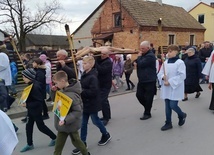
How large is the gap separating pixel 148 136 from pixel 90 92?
1547 millimetres

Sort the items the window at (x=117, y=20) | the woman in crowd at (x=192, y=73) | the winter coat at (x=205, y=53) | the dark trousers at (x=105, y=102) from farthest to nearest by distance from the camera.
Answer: the window at (x=117, y=20)
the winter coat at (x=205, y=53)
the woman in crowd at (x=192, y=73)
the dark trousers at (x=105, y=102)

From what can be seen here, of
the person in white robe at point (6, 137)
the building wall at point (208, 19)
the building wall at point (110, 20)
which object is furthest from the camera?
the building wall at point (208, 19)

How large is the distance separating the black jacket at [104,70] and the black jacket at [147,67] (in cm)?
76

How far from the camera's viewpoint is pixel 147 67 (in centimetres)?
554

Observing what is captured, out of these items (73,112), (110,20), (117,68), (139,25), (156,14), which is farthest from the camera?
(110,20)

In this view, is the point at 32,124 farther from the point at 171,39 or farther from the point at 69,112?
the point at 171,39

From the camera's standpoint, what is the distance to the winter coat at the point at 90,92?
3952mm

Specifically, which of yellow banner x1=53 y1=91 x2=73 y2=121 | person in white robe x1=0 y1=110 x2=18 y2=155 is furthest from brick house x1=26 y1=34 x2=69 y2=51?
person in white robe x1=0 y1=110 x2=18 y2=155

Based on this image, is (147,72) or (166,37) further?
(166,37)

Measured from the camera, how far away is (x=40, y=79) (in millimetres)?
4449

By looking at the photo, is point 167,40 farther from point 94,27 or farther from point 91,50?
point 91,50

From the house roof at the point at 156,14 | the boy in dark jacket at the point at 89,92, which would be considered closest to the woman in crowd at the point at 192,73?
the boy in dark jacket at the point at 89,92

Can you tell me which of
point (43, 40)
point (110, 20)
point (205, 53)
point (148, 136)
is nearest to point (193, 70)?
point (148, 136)

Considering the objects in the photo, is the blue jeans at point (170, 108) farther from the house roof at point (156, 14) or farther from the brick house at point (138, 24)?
the house roof at point (156, 14)
